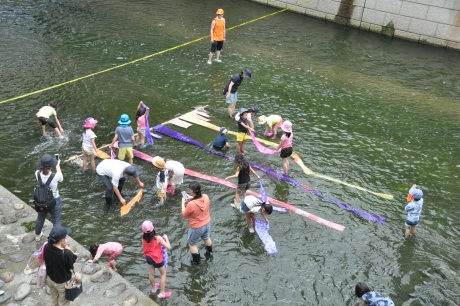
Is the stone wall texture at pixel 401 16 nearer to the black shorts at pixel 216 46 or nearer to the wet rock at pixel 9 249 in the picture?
the black shorts at pixel 216 46

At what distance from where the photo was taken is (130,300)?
287 inches

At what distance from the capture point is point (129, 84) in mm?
15758

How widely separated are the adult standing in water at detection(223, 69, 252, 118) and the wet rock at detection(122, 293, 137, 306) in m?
7.82

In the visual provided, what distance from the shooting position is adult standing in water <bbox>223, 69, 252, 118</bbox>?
1369cm

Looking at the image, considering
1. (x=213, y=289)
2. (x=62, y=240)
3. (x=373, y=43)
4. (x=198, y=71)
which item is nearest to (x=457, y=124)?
(x=373, y=43)

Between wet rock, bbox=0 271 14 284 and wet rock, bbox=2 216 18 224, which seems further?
wet rock, bbox=2 216 18 224

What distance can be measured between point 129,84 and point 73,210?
Result: 715cm

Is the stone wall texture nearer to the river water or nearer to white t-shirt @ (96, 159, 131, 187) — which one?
the river water

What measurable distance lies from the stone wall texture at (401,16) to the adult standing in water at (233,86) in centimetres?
1226

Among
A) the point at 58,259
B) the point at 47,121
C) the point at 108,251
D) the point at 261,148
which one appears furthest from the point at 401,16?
the point at 58,259

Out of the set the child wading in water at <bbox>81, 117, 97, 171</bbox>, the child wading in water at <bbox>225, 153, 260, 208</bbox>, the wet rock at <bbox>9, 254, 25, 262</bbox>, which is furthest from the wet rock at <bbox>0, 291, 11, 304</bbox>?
the child wading in water at <bbox>225, 153, 260, 208</bbox>

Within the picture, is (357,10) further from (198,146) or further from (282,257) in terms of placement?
(282,257)

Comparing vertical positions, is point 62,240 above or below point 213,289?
above

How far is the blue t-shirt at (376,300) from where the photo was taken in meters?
6.52
